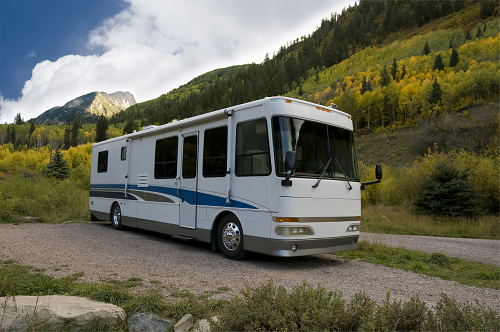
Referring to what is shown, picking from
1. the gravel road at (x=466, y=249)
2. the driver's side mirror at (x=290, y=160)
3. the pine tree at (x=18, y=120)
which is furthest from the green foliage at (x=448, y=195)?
the pine tree at (x=18, y=120)

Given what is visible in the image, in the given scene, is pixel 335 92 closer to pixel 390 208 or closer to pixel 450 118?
pixel 450 118

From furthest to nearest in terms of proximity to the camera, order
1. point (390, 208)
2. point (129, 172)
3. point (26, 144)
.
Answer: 1. point (26, 144)
2. point (390, 208)
3. point (129, 172)

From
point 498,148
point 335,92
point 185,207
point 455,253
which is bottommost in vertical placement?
point 455,253

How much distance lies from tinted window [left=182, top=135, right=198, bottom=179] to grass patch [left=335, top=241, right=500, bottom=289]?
4.01 metres

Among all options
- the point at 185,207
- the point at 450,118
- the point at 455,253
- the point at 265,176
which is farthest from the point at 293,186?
the point at 450,118

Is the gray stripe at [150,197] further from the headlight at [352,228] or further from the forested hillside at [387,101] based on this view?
the forested hillside at [387,101]

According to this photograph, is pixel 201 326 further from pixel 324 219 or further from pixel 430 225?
pixel 430 225

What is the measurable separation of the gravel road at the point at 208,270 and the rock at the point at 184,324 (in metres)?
0.88

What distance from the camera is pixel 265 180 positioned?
21.2ft

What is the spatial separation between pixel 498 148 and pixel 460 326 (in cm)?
2683

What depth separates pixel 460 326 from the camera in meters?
3.08

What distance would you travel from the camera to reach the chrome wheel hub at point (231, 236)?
7.08 metres

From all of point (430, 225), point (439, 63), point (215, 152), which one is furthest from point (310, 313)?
point (439, 63)

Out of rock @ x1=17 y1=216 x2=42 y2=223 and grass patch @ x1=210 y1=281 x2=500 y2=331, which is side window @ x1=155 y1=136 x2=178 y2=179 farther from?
rock @ x1=17 y1=216 x2=42 y2=223
